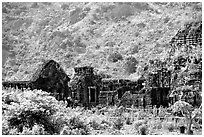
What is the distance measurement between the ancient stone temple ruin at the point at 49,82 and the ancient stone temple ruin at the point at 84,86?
1.55 feet

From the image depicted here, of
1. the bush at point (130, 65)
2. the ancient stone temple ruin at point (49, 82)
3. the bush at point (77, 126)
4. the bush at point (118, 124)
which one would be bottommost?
the bush at point (130, 65)

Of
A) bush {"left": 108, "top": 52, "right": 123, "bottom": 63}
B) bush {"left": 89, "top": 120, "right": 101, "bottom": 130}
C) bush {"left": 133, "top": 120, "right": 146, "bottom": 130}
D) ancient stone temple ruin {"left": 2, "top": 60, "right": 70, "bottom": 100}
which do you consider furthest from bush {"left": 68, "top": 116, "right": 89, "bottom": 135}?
bush {"left": 108, "top": 52, "right": 123, "bottom": 63}

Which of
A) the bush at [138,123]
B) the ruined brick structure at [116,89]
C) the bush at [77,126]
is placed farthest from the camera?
the ruined brick structure at [116,89]

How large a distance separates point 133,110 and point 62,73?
4.37 metres

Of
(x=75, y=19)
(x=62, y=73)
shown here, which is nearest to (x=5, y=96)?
(x=62, y=73)

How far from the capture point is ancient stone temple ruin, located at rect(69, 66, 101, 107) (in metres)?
22.9

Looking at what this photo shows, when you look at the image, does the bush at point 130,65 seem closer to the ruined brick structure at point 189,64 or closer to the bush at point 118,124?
the ruined brick structure at point 189,64

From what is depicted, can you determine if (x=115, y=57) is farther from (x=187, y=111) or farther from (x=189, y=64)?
(x=187, y=111)

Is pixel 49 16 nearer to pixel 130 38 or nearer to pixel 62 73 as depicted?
pixel 130 38

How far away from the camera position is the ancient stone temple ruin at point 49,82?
22188mm

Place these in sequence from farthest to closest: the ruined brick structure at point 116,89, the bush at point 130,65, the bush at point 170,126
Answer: the bush at point 130,65
the ruined brick structure at point 116,89
the bush at point 170,126

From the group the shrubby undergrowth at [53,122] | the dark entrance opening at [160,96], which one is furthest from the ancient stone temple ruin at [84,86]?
the shrubby undergrowth at [53,122]

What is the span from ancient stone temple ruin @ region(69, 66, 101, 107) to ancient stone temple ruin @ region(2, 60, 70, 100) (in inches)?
18.6

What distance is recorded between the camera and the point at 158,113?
19.9 metres
